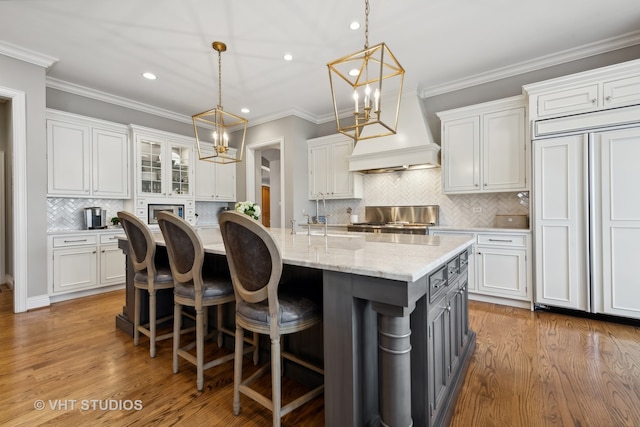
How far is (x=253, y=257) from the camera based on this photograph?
138 centimetres

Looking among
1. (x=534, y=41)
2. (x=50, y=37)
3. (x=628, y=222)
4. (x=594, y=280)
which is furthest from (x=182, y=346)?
(x=534, y=41)

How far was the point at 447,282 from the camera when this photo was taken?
157 centimetres

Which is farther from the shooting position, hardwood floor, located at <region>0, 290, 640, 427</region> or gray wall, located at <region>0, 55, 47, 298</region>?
gray wall, located at <region>0, 55, 47, 298</region>

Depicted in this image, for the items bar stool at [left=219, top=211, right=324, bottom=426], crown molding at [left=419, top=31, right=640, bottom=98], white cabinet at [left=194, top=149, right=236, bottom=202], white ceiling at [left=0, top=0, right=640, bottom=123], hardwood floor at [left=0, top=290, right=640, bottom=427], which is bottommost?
hardwood floor at [left=0, top=290, right=640, bottom=427]

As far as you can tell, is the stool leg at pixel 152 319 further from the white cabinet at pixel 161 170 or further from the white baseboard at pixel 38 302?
the white cabinet at pixel 161 170

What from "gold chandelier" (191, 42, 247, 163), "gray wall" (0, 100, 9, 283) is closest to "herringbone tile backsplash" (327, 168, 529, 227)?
"gold chandelier" (191, 42, 247, 163)

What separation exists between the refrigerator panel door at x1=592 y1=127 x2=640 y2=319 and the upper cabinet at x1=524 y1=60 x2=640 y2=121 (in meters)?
0.31

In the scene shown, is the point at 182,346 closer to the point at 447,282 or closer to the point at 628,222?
the point at 447,282

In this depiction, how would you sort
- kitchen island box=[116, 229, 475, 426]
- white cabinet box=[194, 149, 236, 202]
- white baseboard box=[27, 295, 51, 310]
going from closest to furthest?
kitchen island box=[116, 229, 475, 426] < white baseboard box=[27, 295, 51, 310] < white cabinet box=[194, 149, 236, 202]

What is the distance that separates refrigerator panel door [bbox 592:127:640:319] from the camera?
2670 mm

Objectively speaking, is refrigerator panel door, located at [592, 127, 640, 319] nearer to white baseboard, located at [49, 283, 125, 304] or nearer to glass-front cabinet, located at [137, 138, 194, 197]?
glass-front cabinet, located at [137, 138, 194, 197]

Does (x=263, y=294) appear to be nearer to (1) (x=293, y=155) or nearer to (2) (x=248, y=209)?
(2) (x=248, y=209)

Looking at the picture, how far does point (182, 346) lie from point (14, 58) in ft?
11.9

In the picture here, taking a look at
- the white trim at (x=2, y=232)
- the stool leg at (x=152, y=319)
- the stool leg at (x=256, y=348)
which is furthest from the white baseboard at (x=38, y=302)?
the stool leg at (x=256, y=348)
